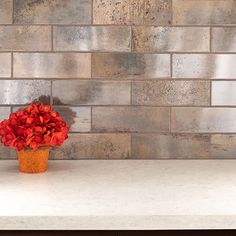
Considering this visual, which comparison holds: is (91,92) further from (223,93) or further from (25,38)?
(223,93)

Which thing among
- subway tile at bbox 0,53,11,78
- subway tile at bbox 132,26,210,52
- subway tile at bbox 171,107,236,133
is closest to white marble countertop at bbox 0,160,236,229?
subway tile at bbox 171,107,236,133

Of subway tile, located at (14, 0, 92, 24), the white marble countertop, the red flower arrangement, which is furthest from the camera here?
subway tile, located at (14, 0, 92, 24)

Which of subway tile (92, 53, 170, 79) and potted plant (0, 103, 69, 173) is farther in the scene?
subway tile (92, 53, 170, 79)

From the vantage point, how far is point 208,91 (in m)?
2.05

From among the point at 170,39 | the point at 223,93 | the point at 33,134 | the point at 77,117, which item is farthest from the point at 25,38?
the point at 223,93

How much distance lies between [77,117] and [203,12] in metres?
0.67

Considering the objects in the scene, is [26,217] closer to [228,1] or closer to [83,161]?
[83,161]

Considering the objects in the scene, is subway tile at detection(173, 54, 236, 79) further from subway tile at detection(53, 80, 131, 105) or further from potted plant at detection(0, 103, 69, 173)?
potted plant at detection(0, 103, 69, 173)

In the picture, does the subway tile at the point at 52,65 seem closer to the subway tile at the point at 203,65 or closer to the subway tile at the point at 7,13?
the subway tile at the point at 7,13

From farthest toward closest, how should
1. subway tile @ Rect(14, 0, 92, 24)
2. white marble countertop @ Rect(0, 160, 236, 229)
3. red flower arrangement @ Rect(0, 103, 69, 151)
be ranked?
subway tile @ Rect(14, 0, 92, 24), red flower arrangement @ Rect(0, 103, 69, 151), white marble countertop @ Rect(0, 160, 236, 229)

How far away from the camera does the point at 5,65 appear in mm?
2023

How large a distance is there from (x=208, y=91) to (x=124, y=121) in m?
0.37

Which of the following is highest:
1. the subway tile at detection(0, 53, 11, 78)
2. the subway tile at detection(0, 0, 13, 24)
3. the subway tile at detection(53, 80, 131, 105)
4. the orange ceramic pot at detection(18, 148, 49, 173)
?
the subway tile at detection(0, 0, 13, 24)

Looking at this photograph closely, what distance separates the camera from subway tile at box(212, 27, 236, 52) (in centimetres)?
204
